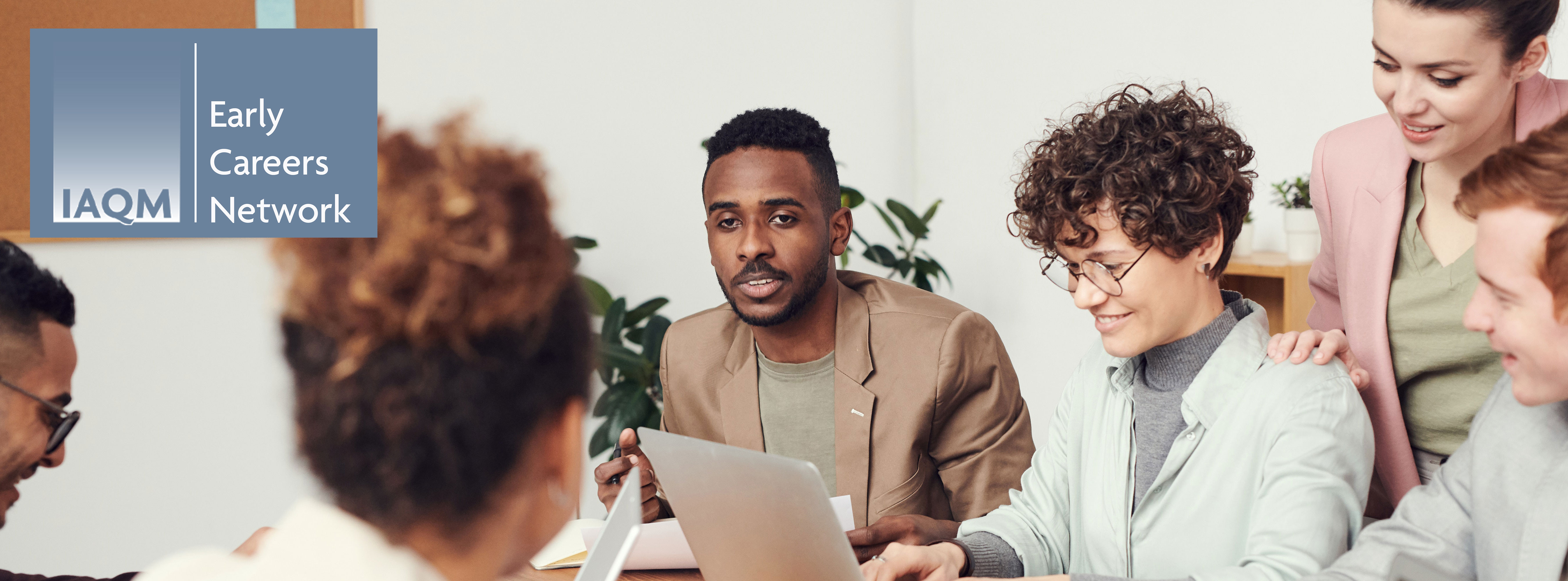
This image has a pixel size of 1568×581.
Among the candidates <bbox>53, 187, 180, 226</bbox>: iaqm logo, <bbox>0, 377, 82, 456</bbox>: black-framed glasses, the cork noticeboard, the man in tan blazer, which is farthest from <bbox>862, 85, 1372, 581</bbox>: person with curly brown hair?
the cork noticeboard

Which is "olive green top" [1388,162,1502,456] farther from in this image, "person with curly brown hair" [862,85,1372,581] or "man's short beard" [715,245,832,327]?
"man's short beard" [715,245,832,327]

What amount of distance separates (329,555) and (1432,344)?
1568 millimetres

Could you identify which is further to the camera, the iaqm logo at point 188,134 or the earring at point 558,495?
the iaqm logo at point 188,134

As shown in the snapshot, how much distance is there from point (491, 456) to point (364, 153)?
2373 mm

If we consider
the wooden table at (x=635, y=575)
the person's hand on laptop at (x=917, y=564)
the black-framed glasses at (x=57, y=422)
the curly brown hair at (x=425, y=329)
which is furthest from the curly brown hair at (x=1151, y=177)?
the black-framed glasses at (x=57, y=422)

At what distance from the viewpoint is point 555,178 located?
0.72 metres

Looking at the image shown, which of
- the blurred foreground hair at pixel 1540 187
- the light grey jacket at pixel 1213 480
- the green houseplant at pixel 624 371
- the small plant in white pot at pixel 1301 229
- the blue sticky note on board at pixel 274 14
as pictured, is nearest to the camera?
the blurred foreground hair at pixel 1540 187

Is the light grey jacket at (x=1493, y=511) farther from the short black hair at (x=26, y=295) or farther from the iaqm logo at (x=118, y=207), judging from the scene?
the iaqm logo at (x=118, y=207)

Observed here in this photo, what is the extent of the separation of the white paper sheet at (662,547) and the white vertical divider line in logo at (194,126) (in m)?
2.04

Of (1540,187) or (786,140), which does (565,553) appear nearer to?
(786,140)

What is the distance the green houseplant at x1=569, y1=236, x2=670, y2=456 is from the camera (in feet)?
10.5

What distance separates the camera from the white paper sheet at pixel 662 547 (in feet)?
4.82

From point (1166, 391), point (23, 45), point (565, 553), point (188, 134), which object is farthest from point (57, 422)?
point (23, 45)

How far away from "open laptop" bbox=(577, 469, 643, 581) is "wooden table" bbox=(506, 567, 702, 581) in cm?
65
